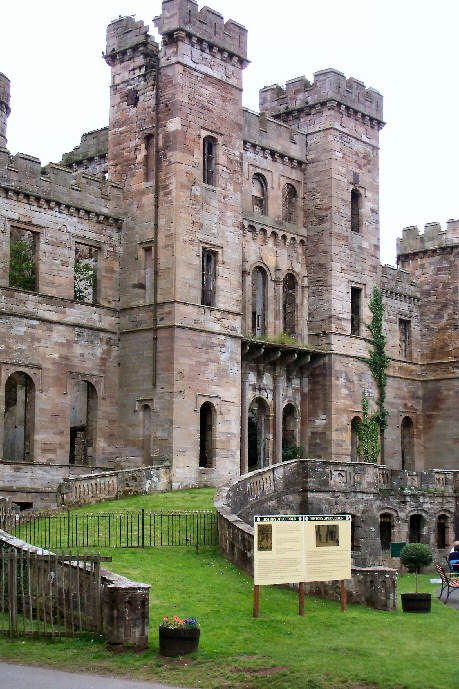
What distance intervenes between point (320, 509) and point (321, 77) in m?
18.6

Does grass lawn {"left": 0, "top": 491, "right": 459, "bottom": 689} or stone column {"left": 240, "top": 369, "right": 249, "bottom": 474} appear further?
stone column {"left": 240, "top": 369, "right": 249, "bottom": 474}

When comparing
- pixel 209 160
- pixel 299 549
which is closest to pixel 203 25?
pixel 209 160

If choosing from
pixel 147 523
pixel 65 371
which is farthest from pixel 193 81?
pixel 147 523

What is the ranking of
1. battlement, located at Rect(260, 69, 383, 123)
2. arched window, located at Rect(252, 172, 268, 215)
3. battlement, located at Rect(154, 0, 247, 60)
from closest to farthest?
battlement, located at Rect(154, 0, 247, 60)
arched window, located at Rect(252, 172, 268, 215)
battlement, located at Rect(260, 69, 383, 123)

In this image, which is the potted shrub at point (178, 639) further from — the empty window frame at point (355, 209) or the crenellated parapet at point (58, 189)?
the empty window frame at point (355, 209)

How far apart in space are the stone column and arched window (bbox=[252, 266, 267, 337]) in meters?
2.04

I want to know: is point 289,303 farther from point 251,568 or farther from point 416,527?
point 251,568

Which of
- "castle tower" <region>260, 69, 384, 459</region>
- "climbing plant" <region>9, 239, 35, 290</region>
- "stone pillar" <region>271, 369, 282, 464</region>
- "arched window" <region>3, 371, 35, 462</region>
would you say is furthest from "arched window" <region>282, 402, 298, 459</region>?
"climbing plant" <region>9, 239, 35, 290</region>

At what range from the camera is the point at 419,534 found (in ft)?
122

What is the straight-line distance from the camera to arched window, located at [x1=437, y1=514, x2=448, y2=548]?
38188 millimetres

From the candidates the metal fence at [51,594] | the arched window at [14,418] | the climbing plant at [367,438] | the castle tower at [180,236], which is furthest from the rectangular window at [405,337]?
the metal fence at [51,594]

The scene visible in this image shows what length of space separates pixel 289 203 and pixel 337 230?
224 centimetres

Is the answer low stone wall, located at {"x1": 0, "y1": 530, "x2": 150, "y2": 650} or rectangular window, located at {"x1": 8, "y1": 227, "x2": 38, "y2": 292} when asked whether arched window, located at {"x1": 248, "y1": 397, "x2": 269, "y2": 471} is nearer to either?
rectangular window, located at {"x1": 8, "y1": 227, "x2": 38, "y2": 292}

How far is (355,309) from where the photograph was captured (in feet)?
140
